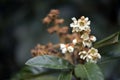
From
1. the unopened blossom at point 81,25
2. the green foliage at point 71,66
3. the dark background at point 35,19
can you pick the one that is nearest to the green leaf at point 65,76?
the green foliage at point 71,66

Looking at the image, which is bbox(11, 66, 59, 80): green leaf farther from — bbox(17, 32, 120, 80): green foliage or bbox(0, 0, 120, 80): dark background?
bbox(0, 0, 120, 80): dark background

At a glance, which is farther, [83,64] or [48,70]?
[48,70]

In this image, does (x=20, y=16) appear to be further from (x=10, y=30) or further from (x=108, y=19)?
(x=108, y=19)

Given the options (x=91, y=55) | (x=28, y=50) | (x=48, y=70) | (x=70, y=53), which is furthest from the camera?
(x=28, y=50)

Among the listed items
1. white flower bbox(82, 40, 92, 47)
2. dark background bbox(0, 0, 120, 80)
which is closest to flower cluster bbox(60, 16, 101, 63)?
white flower bbox(82, 40, 92, 47)

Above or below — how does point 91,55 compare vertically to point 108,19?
below

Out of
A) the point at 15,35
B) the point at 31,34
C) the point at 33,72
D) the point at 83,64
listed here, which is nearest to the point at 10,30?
the point at 15,35

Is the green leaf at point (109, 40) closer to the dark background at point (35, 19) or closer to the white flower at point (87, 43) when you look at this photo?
the white flower at point (87, 43)
